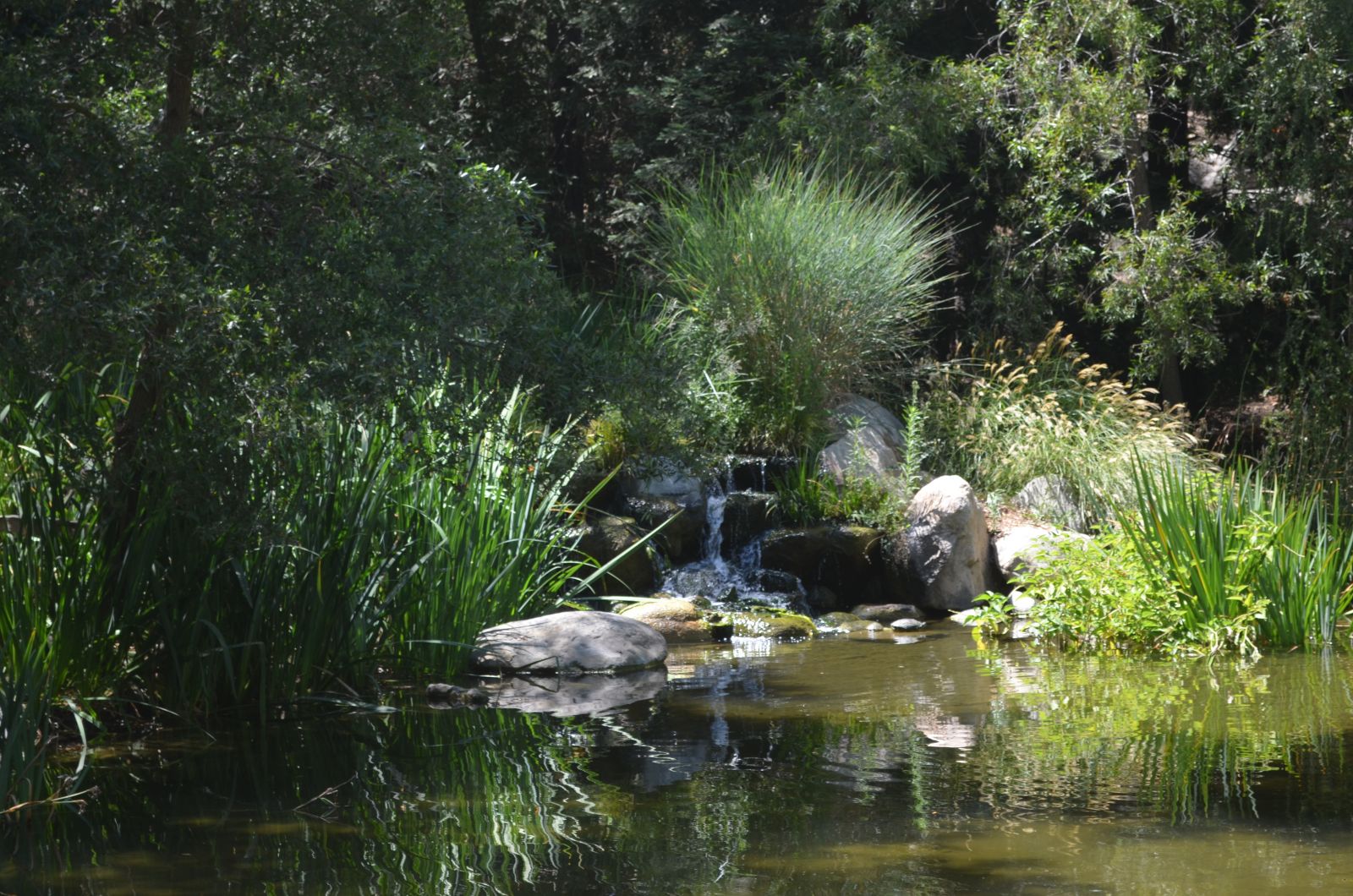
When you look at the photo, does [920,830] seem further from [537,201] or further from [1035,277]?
[1035,277]

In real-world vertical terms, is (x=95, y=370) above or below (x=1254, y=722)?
above

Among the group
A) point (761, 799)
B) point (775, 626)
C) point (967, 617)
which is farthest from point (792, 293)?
point (761, 799)

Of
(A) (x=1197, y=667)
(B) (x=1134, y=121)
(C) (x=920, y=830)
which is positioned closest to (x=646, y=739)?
(C) (x=920, y=830)

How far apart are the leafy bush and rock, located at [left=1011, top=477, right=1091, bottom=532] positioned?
0.08 meters

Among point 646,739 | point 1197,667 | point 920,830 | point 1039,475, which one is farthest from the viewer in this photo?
point 1039,475

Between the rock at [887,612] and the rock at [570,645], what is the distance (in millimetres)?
2551

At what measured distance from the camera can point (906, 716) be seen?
17.6ft

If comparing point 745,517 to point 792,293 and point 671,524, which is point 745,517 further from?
point 792,293

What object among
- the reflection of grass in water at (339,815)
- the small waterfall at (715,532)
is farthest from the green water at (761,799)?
the small waterfall at (715,532)

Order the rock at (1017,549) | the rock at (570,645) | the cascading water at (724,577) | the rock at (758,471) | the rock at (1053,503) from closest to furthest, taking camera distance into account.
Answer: the rock at (570,645) → the rock at (1017,549) → the cascading water at (724,577) → the rock at (1053,503) → the rock at (758,471)

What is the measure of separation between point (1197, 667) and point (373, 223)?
4271 mm

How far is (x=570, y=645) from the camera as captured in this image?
6.53m

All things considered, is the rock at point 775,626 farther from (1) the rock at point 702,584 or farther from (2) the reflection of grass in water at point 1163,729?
(2) the reflection of grass in water at point 1163,729

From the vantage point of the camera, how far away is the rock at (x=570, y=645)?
6.35 meters
